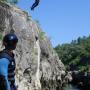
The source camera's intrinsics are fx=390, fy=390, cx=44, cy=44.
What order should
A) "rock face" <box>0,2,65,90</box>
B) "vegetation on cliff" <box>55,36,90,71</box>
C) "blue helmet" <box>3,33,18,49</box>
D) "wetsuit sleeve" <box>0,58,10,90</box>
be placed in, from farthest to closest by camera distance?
"vegetation on cliff" <box>55,36,90,71</box>
"rock face" <box>0,2,65,90</box>
"blue helmet" <box>3,33,18,49</box>
"wetsuit sleeve" <box>0,58,10,90</box>

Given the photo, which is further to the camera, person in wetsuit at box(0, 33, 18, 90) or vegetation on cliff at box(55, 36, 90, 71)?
vegetation on cliff at box(55, 36, 90, 71)

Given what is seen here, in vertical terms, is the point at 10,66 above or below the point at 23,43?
below

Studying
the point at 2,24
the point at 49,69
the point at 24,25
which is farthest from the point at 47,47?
the point at 2,24

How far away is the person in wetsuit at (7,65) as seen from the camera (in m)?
4.52

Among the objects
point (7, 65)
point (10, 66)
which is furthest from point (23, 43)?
point (7, 65)

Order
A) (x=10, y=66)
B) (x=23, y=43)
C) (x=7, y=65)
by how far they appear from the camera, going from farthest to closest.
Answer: (x=23, y=43), (x=10, y=66), (x=7, y=65)

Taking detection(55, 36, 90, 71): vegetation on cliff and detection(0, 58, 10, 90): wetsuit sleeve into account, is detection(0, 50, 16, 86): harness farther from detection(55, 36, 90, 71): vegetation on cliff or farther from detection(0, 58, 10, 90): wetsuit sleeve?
detection(55, 36, 90, 71): vegetation on cliff

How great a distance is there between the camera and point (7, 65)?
4633 millimetres

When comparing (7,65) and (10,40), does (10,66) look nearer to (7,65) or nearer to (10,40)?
(7,65)

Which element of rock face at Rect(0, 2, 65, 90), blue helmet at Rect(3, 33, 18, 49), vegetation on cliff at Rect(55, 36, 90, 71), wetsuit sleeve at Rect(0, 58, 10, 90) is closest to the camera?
wetsuit sleeve at Rect(0, 58, 10, 90)

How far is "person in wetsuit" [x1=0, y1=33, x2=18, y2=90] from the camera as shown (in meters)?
4.52

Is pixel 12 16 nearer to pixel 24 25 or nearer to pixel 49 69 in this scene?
pixel 24 25

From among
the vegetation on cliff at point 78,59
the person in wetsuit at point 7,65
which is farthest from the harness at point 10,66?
the vegetation on cliff at point 78,59

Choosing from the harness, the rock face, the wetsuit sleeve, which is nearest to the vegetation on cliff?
the rock face
